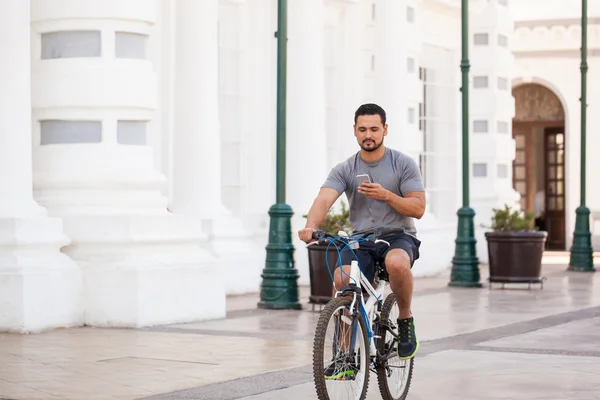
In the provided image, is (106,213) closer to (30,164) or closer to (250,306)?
(30,164)

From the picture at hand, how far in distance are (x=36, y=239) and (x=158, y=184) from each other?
1.59 m

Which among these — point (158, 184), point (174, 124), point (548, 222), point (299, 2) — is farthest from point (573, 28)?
point (158, 184)

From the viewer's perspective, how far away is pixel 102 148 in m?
13.4

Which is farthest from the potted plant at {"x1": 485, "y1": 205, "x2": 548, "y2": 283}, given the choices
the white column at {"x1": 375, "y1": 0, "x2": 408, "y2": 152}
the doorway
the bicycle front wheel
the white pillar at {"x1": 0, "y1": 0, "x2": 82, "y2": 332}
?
the doorway

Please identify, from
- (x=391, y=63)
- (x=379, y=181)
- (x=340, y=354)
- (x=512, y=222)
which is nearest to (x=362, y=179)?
(x=379, y=181)

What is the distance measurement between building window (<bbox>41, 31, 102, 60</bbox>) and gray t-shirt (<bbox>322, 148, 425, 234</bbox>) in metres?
5.61

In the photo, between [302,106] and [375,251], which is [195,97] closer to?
[302,106]

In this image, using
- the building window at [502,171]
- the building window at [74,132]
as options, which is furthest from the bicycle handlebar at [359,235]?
the building window at [502,171]

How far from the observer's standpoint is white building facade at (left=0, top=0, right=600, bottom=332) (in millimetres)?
12938

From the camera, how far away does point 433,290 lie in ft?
62.6

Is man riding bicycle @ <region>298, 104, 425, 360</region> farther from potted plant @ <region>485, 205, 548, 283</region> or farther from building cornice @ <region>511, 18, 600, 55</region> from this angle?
building cornice @ <region>511, 18, 600, 55</region>

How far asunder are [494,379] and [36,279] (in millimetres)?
4798

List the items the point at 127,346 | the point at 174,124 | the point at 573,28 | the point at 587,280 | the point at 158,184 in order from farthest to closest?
the point at 573,28, the point at 587,280, the point at 174,124, the point at 158,184, the point at 127,346

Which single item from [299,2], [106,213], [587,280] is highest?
[299,2]
